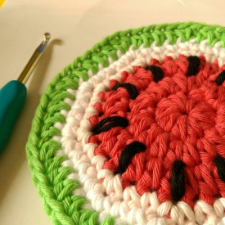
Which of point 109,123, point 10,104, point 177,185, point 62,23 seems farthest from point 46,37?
point 177,185

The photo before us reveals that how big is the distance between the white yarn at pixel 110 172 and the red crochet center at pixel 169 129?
11 mm

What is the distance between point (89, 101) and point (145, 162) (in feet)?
0.53

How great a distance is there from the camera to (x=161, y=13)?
2.23 feet

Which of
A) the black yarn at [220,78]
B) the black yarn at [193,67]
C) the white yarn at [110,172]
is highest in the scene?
the black yarn at [193,67]

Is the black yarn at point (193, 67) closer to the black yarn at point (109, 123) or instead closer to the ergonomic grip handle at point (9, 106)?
the black yarn at point (109, 123)

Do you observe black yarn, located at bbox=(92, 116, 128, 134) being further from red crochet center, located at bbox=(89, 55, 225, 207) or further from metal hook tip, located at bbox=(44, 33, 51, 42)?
metal hook tip, located at bbox=(44, 33, 51, 42)

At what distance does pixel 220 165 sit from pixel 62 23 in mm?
524

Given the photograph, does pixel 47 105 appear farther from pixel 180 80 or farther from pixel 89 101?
pixel 180 80

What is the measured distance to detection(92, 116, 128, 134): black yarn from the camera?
41cm

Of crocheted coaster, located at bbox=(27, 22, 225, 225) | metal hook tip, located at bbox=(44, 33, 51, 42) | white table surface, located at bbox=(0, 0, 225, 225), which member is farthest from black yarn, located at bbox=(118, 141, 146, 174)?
metal hook tip, located at bbox=(44, 33, 51, 42)

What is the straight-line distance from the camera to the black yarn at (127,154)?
14.5 inches

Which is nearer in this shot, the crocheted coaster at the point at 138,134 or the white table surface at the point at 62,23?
the crocheted coaster at the point at 138,134

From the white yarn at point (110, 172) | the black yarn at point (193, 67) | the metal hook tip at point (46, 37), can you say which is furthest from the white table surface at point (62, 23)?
the black yarn at point (193, 67)

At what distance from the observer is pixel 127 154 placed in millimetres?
369
